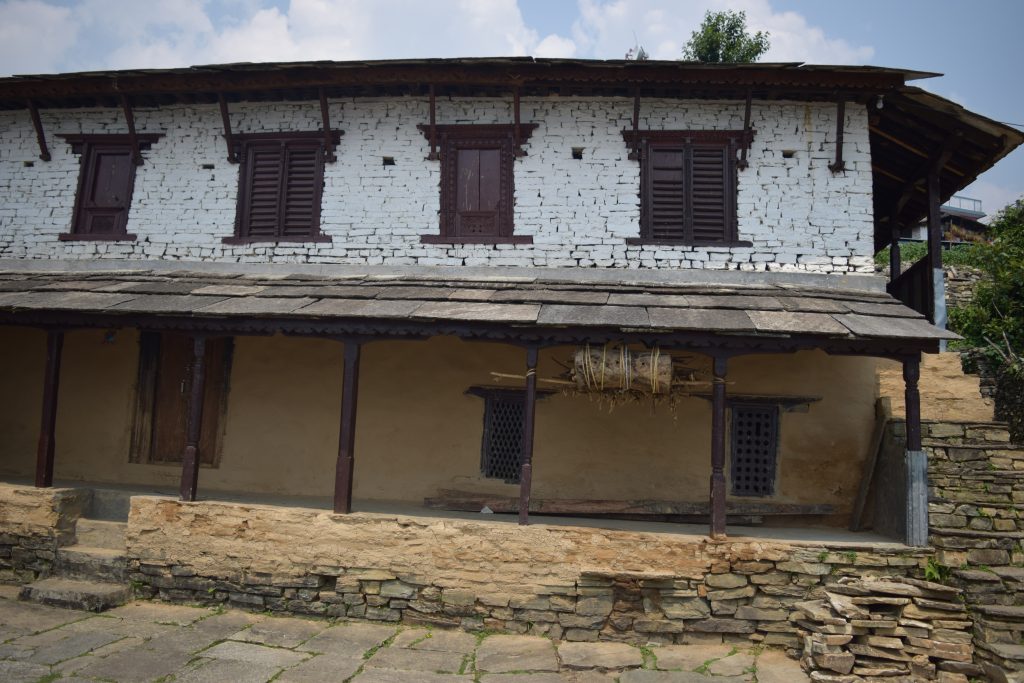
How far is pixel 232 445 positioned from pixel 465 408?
336 centimetres

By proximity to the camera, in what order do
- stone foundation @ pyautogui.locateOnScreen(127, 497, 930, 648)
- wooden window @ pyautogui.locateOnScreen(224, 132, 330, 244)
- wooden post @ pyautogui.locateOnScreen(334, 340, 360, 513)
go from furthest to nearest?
1. wooden window @ pyautogui.locateOnScreen(224, 132, 330, 244)
2. wooden post @ pyautogui.locateOnScreen(334, 340, 360, 513)
3. stone foundation @ pyautogui.locateOnScreen(127, 497, 930, 648)

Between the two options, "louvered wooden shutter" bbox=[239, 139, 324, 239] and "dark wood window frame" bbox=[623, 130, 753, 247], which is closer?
"dark wood window frame" bbox=[623, 130, 753, 247]

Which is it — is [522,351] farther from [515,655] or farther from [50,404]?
[50,404]

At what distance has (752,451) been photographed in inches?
337

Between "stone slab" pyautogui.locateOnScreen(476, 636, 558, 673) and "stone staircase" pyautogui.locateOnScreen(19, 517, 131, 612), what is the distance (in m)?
4.05

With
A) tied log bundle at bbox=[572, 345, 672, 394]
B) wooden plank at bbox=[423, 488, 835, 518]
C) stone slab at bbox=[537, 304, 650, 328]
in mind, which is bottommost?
wooden plank at bbox=[423, 488, 835, 518]

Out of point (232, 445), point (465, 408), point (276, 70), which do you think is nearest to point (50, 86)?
point (276, 70)

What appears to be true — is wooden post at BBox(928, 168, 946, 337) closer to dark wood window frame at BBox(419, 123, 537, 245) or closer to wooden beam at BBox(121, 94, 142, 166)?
dark wood window frame at BBox(419, 123, 537, 245)

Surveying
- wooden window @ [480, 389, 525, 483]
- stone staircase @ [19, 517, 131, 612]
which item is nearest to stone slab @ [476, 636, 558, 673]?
wooden window @ [480, 389, 525, 483]

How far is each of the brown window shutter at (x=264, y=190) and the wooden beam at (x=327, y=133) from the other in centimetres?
69

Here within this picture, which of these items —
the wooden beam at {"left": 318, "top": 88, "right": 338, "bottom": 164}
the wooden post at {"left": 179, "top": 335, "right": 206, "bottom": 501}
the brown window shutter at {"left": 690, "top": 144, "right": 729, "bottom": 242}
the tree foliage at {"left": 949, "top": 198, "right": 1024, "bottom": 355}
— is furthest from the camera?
the tree foliage at {"left": 949, "top": 198, "right": 1024, "bottom": 355}

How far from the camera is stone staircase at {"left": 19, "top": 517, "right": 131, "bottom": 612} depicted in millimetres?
6945

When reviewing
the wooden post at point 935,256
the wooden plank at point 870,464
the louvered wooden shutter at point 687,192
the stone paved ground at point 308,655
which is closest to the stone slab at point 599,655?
the stone paved ground at point 308,655

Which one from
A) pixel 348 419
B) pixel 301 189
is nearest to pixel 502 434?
pixel 348 419
